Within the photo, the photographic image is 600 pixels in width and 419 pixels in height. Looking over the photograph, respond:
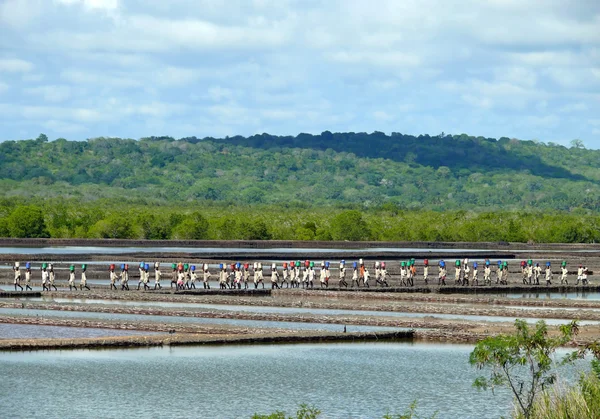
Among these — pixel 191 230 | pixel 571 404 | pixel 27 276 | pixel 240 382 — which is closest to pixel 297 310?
pixel 27 276

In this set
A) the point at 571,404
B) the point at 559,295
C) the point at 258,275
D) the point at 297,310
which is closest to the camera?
the point at 571,404

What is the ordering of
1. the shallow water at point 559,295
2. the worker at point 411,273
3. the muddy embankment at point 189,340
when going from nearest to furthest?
the muddy embankment at point 189,340 < the shallow water at point 559,295 < the worker at point 411,273

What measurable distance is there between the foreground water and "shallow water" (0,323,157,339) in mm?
4045

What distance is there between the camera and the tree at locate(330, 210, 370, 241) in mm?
134625

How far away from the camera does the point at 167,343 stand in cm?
4334

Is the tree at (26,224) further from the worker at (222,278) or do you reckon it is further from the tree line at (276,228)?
the worker at (222,278)

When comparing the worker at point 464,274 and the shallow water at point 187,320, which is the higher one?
the worker at point 464,274

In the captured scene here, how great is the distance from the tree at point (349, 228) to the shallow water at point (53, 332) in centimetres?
8761

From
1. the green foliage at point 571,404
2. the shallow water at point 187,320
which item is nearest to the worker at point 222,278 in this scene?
the shallow water at point 187,320

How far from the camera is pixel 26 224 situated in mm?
125438

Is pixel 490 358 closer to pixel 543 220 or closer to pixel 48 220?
pixel 48 220

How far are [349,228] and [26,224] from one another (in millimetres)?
36617

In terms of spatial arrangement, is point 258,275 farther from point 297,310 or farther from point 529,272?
point 529,272

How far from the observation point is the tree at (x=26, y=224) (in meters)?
125
